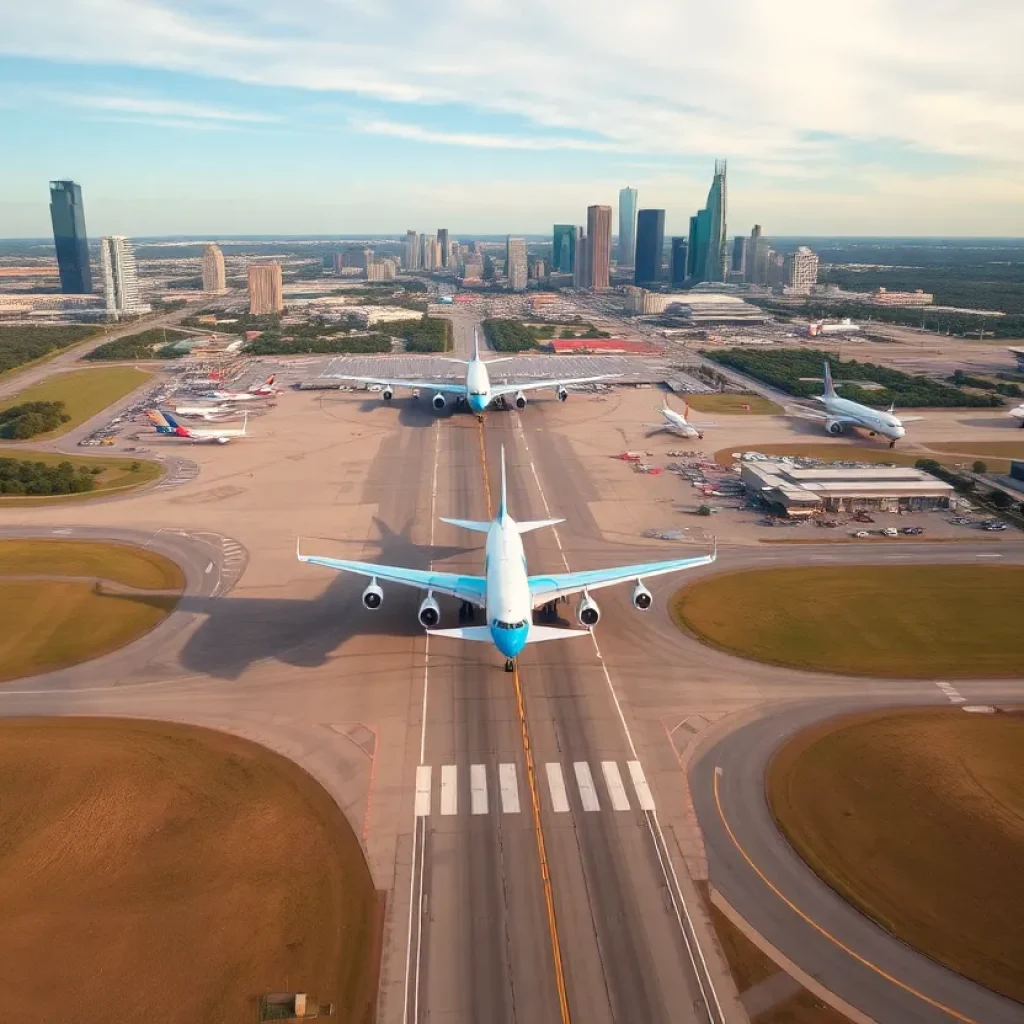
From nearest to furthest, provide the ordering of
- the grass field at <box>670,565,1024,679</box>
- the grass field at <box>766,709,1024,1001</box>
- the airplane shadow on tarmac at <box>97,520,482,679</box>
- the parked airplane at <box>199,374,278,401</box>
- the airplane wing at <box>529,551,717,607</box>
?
1. the grass field at <box>766,709,1024,1001</box>
2. the airplane wing at <box>529,551,717,607</box>
3. the grass field at <box>670,565,1024,679</box>
4. the airplane shadow on tarmac at <box>97,520,482,679</box>
5. the parked airplane at <box>199,374,278,401</box>

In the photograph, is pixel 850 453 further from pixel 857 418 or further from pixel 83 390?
pixel 83 390

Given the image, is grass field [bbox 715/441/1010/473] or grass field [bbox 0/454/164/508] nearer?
grass field [bbox 0/454/164/508]

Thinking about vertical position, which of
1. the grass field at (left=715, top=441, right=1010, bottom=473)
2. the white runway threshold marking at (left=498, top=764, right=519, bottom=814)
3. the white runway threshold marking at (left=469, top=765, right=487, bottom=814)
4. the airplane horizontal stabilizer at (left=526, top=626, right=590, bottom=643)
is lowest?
the white runway threshold marking at (left=469, top=765, right=487, bottom=814)

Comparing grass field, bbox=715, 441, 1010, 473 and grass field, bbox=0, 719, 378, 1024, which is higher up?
grass field, bbox=715, 441, 1010, 473

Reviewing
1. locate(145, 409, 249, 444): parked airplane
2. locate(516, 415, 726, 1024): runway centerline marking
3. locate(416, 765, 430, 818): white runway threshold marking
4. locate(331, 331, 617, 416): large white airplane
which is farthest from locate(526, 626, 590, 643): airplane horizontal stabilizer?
locate(145, 409, 249, 444): parked airplane

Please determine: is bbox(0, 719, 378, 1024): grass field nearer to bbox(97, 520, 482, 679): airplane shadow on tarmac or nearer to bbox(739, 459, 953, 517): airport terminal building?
bbox(97, 520, 482, 679): airplane shadow on tarmac

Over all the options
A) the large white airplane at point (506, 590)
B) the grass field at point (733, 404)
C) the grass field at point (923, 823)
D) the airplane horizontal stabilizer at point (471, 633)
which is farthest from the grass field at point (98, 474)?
the grass field at point (733, 404)

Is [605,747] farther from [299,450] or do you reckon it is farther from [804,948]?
[299,450]

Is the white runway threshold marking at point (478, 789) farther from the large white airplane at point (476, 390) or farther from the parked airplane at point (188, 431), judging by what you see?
the large white airplane at point (476, 390)
